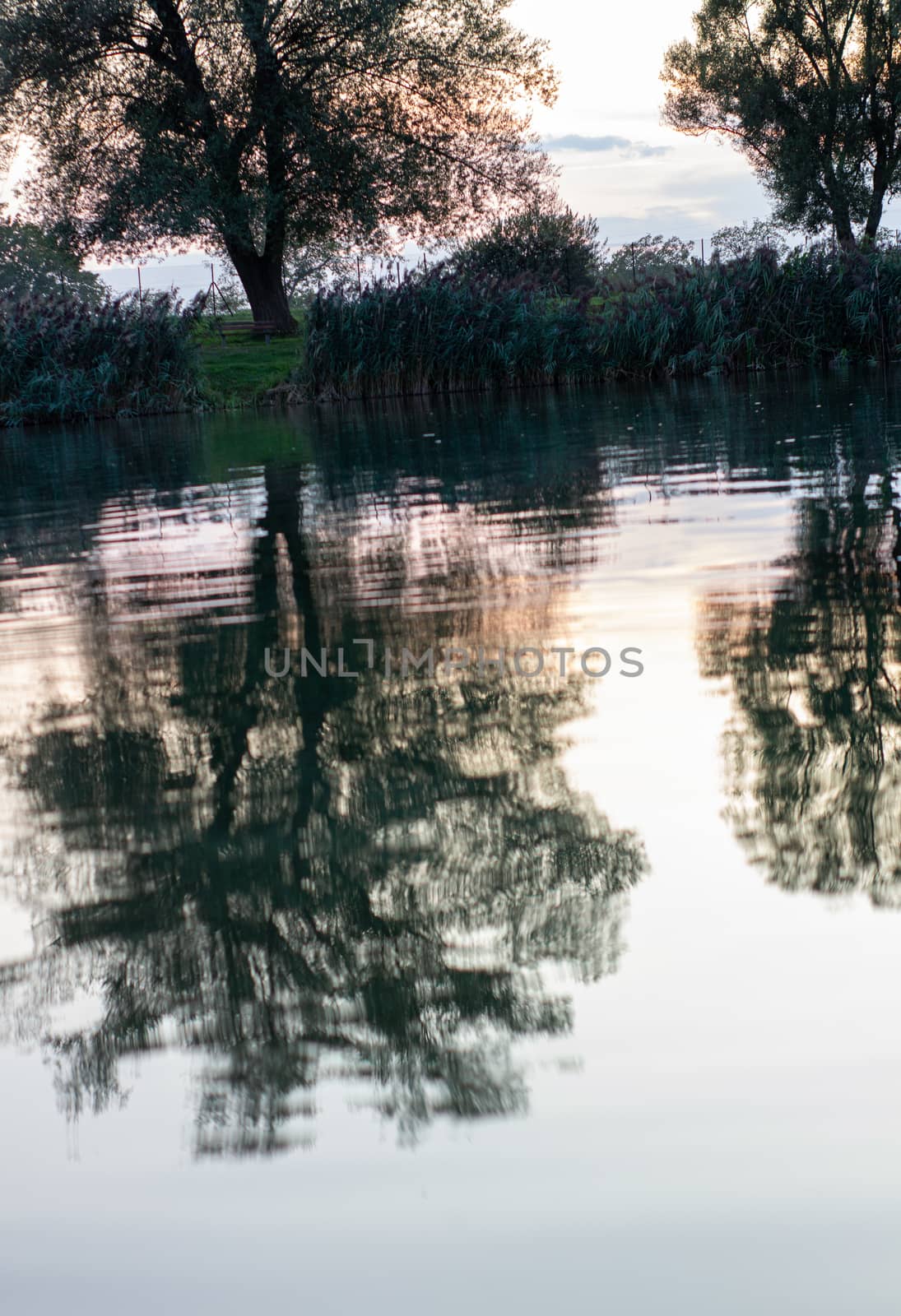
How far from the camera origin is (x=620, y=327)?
20.8 metres

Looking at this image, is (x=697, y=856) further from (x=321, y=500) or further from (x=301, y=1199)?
(x=321, y=500)

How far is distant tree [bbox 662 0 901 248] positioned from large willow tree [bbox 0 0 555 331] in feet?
42.5

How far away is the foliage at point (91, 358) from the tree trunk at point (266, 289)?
8.16 metres

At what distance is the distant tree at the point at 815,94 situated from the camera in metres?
38.8

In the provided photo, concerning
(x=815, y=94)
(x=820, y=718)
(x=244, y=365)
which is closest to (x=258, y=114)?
(x=244, y=365)

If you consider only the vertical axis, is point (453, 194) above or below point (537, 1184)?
above

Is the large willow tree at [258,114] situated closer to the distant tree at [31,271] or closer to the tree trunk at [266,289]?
the tree trunk at [266,289]

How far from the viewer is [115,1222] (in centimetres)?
158

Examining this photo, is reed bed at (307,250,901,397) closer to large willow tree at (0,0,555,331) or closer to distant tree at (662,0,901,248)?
large willow tree at (0,0,555,331)

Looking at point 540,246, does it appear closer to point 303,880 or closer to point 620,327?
point 620,327

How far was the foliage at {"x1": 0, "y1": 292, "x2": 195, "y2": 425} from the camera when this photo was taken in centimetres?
2048

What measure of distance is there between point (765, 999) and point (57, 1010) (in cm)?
107

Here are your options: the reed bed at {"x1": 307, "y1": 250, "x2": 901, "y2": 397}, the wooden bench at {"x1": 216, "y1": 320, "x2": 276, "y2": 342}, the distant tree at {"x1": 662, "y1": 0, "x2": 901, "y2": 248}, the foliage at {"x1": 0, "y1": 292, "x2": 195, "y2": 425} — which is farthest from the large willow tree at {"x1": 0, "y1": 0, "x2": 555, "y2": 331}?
the distant tree at {"x1": 662, "y1": 0, "x2": 901, "y2": 248}

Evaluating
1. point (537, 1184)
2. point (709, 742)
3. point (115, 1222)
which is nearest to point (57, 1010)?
point (115, 1222)
